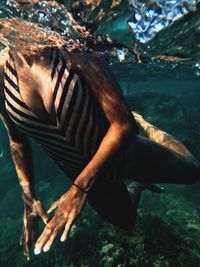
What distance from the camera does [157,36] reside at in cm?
998

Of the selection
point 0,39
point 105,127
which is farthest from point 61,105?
point 0,39

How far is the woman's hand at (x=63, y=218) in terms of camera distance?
8.95 ft

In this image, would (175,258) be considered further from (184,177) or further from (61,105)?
(61,105)

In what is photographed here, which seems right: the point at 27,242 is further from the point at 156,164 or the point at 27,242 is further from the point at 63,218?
the point at 156,164

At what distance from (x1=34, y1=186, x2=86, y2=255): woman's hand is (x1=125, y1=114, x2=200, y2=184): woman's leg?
1129 millimetres

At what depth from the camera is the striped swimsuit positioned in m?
3.38

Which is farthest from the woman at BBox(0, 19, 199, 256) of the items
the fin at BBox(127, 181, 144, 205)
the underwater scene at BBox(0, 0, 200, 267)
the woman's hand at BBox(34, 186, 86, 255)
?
the underwater scene at BBox(0, 0, 200, 267)

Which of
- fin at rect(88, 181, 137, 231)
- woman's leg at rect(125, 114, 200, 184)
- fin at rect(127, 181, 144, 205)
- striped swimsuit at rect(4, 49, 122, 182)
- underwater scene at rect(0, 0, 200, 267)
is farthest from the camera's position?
underwater scene at rect(0, 0, 200, 267)

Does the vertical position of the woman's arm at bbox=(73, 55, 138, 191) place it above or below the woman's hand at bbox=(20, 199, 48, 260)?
above

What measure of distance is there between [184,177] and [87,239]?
21.2 ft

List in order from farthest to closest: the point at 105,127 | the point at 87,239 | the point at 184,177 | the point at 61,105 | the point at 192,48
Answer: the point at 192,48
the point at 87,239
the point at 184,177
the point at 105,127
the point at 61,105

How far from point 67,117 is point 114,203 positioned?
2.03 meters

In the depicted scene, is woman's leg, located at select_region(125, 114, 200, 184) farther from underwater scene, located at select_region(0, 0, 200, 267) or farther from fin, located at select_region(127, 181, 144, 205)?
underwater scene, located at select_region(0, 0, 200, 267)

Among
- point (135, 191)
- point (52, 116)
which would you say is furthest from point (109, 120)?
point (135, 191)
